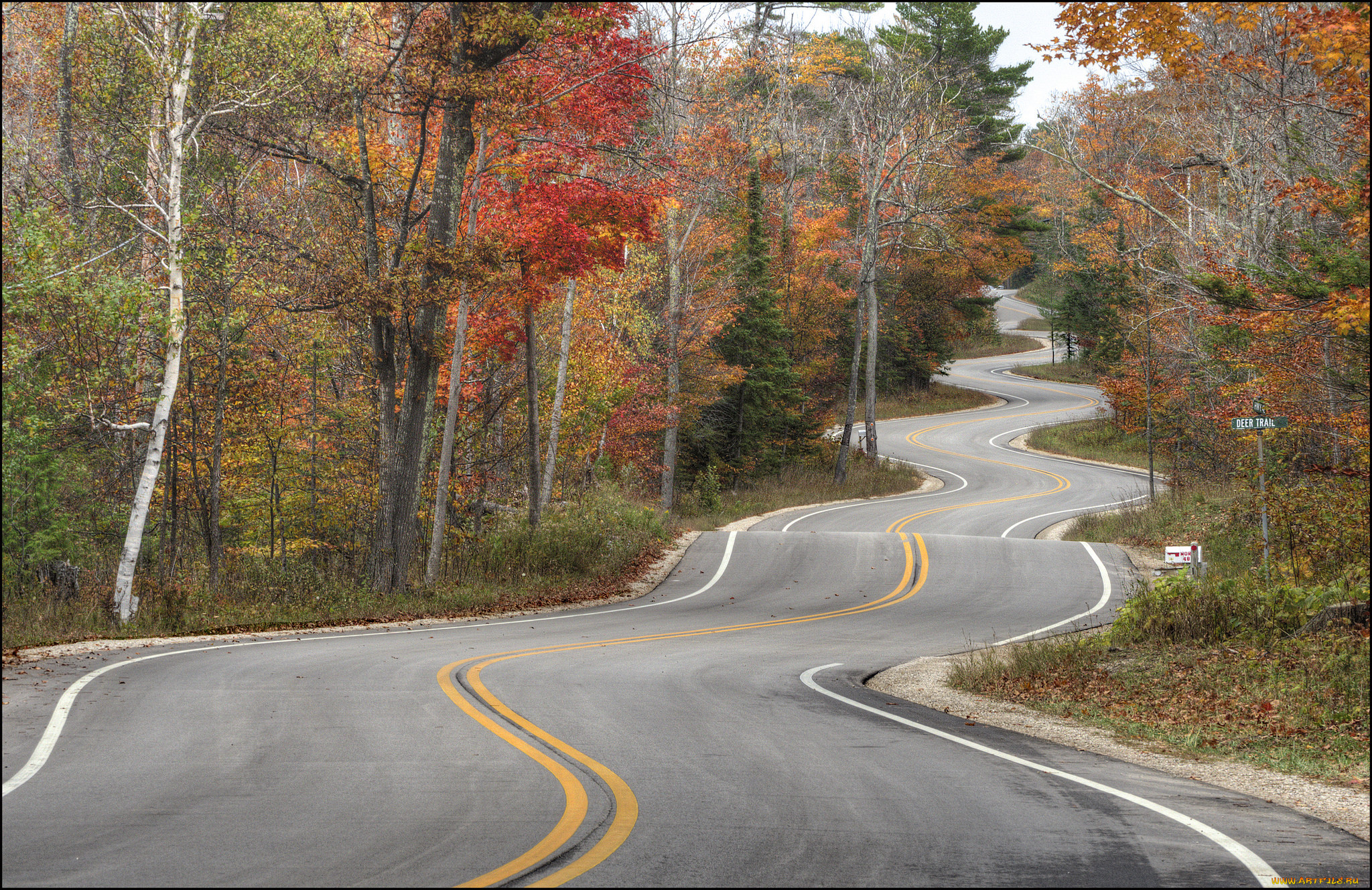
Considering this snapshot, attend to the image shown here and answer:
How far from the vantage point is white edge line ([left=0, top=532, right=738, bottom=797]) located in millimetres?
6262

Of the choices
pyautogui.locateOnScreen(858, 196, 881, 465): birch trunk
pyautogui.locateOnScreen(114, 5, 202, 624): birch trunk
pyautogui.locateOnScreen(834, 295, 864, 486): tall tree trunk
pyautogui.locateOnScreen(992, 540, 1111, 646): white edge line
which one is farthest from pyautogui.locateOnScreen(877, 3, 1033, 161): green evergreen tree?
pyautogui.locateOnScreen(114, 5, 202, 624): birch trunk

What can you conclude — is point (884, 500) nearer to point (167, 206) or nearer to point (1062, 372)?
point (167, 206)

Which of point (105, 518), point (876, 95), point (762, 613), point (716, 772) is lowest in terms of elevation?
point (762, 613)

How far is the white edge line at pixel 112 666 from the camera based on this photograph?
20.5 ft

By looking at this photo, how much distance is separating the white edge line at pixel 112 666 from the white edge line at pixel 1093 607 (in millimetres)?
6769

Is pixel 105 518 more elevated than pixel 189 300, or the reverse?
pixel 189 300

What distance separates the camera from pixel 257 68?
9.78m

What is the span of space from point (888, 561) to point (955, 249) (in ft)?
85.2

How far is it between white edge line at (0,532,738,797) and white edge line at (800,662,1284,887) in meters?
5.99

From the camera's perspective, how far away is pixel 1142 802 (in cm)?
671

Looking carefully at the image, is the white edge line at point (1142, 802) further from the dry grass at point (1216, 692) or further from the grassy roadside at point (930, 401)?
the grassy roadside at point (930, 401)

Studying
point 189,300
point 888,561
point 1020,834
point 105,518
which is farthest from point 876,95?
point 1020,834

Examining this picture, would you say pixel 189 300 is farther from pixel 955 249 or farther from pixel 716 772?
pixel 955 249

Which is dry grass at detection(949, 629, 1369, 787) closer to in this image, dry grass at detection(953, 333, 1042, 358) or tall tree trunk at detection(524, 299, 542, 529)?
tall tree trunk at detection(524, 299, 542, 529)
